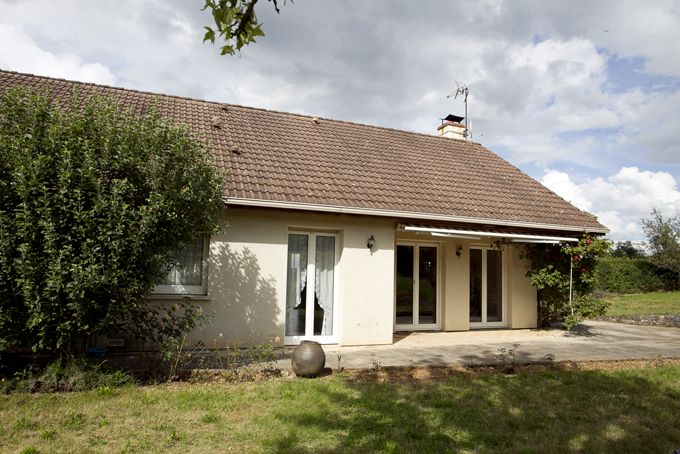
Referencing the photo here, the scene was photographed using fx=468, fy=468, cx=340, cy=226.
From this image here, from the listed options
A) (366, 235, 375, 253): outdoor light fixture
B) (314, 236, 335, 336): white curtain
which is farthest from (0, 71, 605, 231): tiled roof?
(314, 236, 335, 336): white curtain

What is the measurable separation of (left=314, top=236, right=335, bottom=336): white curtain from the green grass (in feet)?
51.5

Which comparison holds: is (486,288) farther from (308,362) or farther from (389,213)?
(308,362)

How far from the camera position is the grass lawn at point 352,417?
5.65 m

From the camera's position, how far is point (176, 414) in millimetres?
6539

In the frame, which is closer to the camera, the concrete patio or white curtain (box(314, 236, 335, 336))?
the concrete patio

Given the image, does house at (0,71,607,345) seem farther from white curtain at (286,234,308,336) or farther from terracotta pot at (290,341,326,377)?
terracotta pot at (290,341,326,377)

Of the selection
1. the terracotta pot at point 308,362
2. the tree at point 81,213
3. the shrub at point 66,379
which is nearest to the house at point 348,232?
the tree at point 81,213

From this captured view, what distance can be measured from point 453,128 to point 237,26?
732 inches

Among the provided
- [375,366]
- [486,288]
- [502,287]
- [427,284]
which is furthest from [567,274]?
[375,366]

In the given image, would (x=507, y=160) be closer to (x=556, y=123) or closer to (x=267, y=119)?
(x=556, y=123)

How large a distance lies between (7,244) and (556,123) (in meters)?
19.5

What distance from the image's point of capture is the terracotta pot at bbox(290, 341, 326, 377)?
8672mm

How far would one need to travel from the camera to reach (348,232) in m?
12.4

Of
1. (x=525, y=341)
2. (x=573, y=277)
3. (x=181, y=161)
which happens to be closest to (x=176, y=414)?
(x=181, y=161)
